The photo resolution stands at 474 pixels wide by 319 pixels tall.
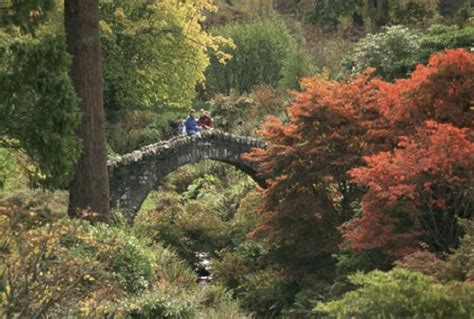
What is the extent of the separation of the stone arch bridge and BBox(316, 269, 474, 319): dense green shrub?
376 inches

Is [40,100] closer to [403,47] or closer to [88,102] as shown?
[88,102]

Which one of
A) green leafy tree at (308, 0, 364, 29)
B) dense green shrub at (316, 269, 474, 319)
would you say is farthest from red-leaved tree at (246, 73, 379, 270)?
green leafy tree at (308, 0, 364, 29)

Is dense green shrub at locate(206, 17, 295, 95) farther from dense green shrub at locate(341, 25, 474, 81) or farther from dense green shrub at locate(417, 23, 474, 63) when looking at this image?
dense green shrub at locate(417, 23, 474, 63)

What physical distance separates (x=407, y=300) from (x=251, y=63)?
31.9 m

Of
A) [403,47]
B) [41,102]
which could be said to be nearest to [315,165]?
[41,102]

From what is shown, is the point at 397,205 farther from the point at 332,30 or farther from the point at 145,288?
the point at 332,30

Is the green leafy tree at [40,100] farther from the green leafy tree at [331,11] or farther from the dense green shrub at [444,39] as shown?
the green leafy tree at [331,11]

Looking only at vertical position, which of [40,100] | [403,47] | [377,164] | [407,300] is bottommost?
[407,300]

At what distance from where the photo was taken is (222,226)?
63.0 ft

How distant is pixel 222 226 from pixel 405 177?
9.26 m

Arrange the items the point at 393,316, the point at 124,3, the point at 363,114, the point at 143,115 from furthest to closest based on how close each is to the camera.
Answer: the point at 143,115
the point at 124,3
the point at 363,114
the point at 393,316

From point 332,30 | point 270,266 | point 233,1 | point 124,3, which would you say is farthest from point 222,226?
point 233,1

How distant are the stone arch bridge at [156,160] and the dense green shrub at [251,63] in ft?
62.8

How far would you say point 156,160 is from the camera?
A: 17.5 m
